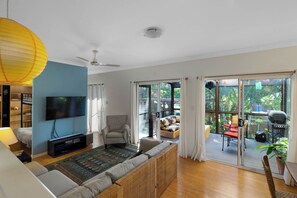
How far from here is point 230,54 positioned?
10.4ft

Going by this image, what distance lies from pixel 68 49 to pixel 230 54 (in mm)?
3564

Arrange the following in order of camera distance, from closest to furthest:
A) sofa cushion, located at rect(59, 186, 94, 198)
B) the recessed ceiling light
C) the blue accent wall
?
sofa cushion, located at rect(59, 186, 94, 198) → the recessed ceiling light → the blue accent wall

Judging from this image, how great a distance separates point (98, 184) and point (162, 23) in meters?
2.13

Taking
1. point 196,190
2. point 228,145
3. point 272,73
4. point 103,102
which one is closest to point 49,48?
point 103,102

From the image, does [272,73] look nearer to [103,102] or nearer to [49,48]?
[49,48]

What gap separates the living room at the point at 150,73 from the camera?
277cm


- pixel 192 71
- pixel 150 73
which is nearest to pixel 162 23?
pixel 192 71

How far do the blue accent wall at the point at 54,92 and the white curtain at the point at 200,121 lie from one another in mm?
3528

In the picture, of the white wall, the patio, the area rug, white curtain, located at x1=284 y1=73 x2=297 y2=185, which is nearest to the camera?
white curtain, located at x1=284 y1=73 x2=297 y2=185

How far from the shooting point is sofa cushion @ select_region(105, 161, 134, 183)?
160 centimetres

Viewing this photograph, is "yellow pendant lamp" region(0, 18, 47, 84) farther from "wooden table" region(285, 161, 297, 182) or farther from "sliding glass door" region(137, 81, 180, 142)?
"sliding glass door" region(137, 81, 180, 142)

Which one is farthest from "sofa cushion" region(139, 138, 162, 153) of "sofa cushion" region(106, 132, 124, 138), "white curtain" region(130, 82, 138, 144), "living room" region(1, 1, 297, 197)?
"white curtain" region(130, 82, 138, 144)

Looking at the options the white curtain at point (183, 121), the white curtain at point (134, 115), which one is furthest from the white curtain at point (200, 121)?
the white curtain at point (134, 115)

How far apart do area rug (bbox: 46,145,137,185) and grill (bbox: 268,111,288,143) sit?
10.4ft
